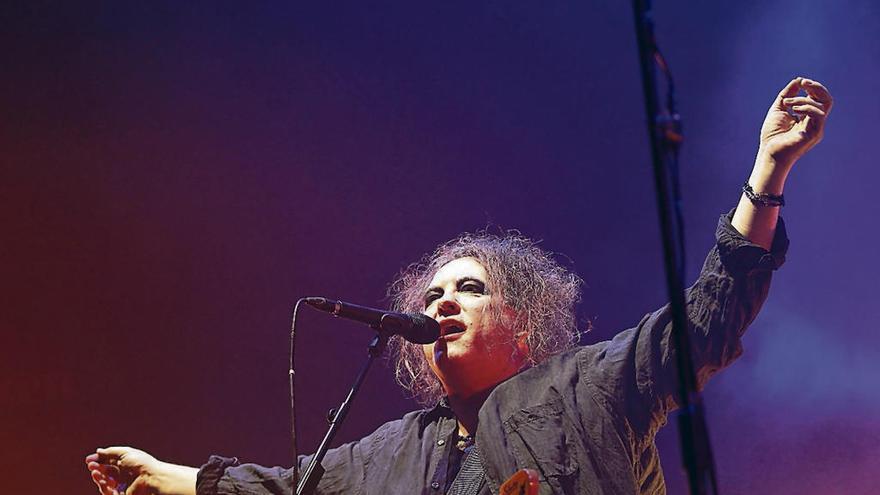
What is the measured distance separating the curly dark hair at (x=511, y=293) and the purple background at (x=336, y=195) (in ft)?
0.67

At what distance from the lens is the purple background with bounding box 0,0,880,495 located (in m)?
3.82

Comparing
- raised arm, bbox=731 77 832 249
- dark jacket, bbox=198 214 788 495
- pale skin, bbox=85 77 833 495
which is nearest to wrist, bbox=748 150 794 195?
raised arm, bbox=731 77 832 249

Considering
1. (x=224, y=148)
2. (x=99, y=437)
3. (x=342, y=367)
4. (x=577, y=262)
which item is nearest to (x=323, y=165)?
(x=224, y=148)

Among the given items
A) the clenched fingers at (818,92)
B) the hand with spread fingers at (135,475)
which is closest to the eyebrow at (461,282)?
the hand with spread fingers at (135,475)

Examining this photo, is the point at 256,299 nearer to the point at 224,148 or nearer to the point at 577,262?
the point at 224,148

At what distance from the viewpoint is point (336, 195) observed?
428 cm

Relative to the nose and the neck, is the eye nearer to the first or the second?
the nose

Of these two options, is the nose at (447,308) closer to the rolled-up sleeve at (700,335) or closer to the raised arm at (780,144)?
the rolled-up sleeve at (700,335)

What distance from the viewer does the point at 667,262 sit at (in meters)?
1.21

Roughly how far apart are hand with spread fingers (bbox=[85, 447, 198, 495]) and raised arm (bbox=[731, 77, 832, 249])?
197 centimetres

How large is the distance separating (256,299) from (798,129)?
275 centimetres

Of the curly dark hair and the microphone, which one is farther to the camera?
the curly dark hair

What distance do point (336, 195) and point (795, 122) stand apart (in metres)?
2.51

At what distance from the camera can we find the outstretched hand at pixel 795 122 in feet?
7.07
